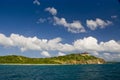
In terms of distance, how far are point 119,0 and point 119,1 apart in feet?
0.28

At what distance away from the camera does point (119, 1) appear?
61.4 feet

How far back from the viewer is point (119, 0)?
18719 millimetres
